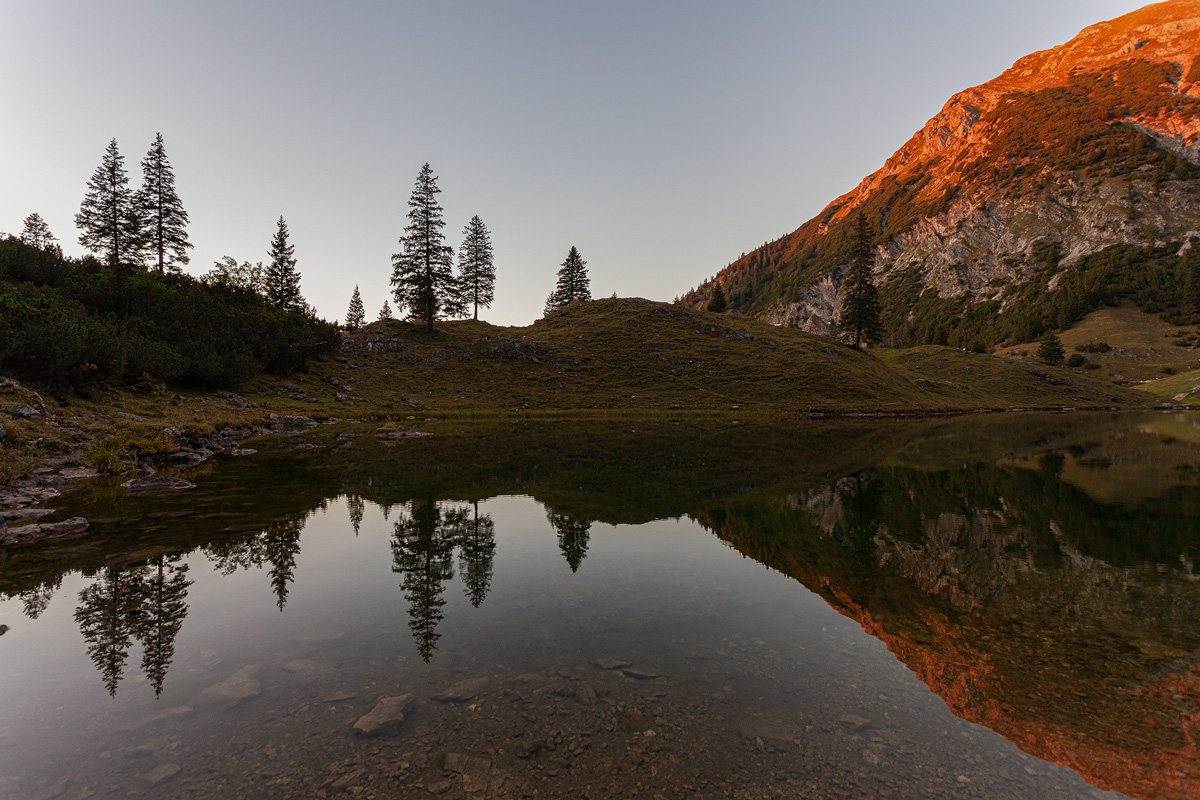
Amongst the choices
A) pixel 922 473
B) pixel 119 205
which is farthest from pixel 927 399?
pixel 119 205

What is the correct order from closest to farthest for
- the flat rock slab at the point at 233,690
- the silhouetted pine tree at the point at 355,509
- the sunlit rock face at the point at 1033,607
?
the sunlit rock face at the point at 1033,607 < the flat rock slab at the point at 233,690 < the silhouetted pine tree at the point at 355,509

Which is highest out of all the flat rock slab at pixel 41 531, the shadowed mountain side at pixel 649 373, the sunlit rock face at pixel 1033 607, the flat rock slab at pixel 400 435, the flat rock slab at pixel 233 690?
the shadowed mountain side at pixel 649 373

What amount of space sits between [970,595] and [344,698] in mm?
11576

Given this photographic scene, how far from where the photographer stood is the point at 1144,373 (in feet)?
395

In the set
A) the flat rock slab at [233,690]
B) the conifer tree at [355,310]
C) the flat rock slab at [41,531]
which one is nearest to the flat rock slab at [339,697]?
the flat rock slab at [233,690]

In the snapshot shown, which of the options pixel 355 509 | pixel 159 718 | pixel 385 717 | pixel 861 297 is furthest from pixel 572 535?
pixel 861 297

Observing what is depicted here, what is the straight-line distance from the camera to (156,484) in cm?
1919

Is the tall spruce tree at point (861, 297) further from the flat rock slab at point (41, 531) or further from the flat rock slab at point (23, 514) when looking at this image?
the flat rock slab at point (23, 514)

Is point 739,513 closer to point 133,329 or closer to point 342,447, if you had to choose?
point 342,447

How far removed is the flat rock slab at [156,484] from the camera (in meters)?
18.6

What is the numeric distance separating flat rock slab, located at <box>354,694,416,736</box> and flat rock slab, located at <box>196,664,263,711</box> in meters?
1.84

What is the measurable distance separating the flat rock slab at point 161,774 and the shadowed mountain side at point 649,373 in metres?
52.7

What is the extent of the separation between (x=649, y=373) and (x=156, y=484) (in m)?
63.8

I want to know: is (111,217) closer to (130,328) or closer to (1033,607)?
(130,328)
